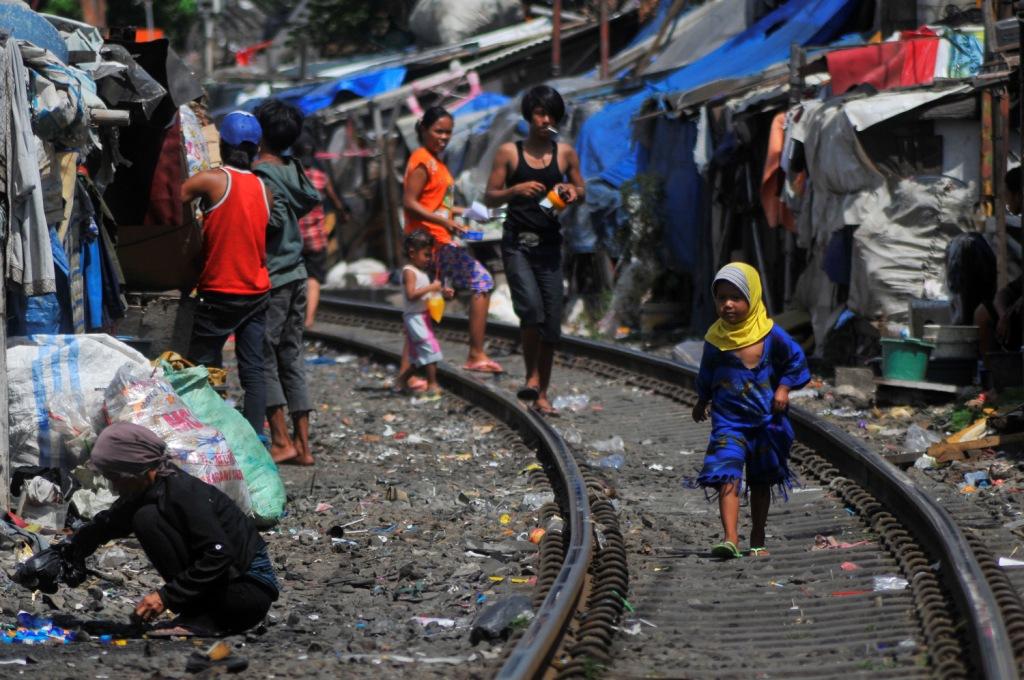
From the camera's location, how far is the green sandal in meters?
6.46

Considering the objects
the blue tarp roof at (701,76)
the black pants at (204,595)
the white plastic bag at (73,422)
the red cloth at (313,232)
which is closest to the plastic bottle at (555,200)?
the red cloth at (313,232)

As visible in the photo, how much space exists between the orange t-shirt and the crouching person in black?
5.93m

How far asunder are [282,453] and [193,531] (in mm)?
3841

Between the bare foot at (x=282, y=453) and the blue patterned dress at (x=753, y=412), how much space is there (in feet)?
11.1

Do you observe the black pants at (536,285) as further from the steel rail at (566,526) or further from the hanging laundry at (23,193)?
the hanging laundry at (23,193)

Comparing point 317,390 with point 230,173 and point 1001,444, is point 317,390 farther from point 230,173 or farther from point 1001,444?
point 1001,444

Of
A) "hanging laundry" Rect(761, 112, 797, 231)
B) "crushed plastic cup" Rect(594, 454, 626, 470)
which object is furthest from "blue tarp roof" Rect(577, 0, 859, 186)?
"crushed plastic cup" Rect(594, 454, 626, 470)

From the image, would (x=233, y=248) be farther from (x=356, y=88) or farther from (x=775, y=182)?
(x=356, y=88)

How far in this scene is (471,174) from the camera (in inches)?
910

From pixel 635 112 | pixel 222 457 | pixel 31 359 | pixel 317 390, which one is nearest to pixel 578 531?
pixel 222 457

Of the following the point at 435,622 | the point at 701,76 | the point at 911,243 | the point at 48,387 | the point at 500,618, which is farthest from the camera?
the point at 701,76

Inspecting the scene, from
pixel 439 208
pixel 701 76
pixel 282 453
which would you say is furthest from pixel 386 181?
pixel 282 453

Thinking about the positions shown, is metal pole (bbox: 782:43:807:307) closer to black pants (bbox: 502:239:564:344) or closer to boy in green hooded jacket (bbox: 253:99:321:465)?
black pants (bbox: 502:239:564:344)

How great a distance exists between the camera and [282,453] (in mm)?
9195
